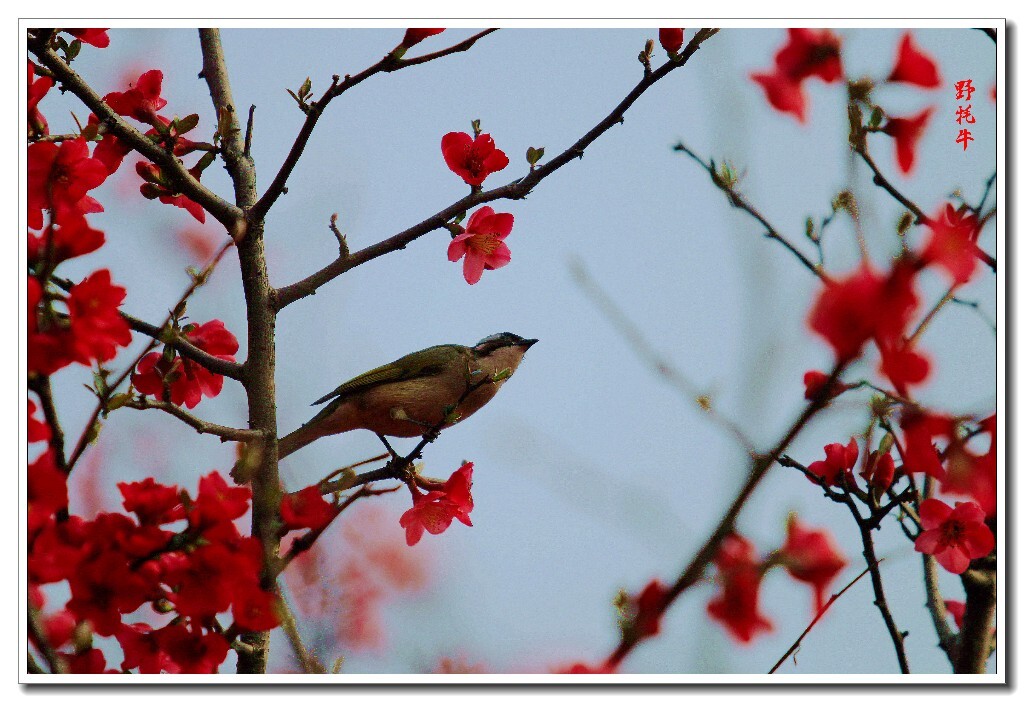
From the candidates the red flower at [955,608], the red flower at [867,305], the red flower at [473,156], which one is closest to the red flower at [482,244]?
the red flower at [473,156]

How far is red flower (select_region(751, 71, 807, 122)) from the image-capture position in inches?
67.3

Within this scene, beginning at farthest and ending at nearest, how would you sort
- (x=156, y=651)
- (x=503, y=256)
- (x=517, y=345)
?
(x=517, y=345)
(x=503, y=256)
(x=156, y=651)

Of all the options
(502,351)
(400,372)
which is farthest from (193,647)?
(502,351)

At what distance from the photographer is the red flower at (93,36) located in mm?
1963

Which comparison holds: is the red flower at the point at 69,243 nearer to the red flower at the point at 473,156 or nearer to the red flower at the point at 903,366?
the red flower at the point at 473,156

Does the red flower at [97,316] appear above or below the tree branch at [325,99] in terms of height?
below

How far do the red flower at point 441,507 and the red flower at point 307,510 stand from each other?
0.32 metres

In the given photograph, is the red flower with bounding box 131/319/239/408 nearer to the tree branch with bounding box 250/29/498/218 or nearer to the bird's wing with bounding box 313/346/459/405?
the tree branch with bounding box 250/29/498/218

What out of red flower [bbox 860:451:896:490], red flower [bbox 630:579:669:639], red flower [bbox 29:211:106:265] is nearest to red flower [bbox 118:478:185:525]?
red flower [bbox 29:211:106:265]
